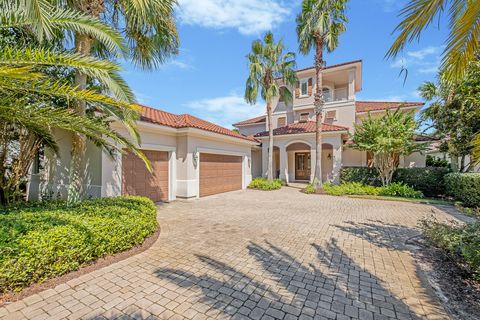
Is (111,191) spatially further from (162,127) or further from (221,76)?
(221,76)

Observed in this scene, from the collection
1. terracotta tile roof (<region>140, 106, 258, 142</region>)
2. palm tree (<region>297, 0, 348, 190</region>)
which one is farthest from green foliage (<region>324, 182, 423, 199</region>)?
terracotta tile roof (<region>140, 106, 258, 142</region>)

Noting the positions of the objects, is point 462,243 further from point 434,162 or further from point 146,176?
point 434,162

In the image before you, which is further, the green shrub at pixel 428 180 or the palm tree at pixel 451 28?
the green shrub at pixel 428 180

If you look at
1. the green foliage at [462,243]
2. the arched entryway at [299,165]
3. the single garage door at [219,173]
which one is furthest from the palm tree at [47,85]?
the arched entryway at [299,165]

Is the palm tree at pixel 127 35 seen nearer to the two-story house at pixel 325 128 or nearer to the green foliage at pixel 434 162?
the two-story house at pixel 325 128

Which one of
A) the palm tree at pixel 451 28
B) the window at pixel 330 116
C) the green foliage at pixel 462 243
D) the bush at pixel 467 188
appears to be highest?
the window at pixel 330 116

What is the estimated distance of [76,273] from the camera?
4.22 m

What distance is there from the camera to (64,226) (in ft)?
14.0

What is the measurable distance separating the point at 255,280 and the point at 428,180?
1612 cm

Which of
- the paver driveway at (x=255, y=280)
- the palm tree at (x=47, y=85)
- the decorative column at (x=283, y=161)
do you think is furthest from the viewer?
the decorative column at (x=283, y=161)

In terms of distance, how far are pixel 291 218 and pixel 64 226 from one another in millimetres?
7071

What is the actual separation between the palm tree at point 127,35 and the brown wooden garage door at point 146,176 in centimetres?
250

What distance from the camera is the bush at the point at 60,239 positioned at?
11.6 feet

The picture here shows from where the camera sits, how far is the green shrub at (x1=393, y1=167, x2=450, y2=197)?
14531 mm
